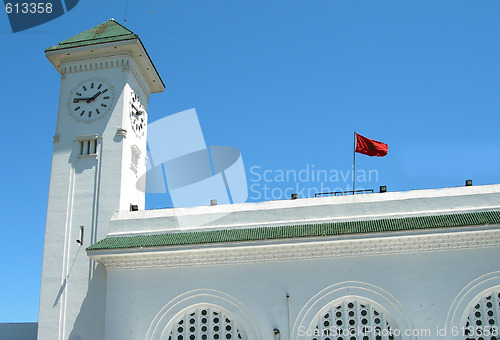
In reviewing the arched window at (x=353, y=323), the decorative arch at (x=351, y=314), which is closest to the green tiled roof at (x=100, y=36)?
the decorative arch at (x=351, y=314)

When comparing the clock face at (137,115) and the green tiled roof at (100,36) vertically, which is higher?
the green tiled roof at (100,36)

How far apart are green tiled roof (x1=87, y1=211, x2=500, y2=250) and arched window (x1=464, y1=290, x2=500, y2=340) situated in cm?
229

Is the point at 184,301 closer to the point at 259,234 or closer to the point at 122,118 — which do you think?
the point at 259,234

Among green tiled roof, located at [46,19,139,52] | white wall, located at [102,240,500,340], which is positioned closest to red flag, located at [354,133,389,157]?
white wall, located at [102,240,500,340]

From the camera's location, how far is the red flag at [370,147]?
21922mm

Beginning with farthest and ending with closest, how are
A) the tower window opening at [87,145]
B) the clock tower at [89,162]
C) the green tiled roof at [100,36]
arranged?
the green tiled roof at [100,36] < the tower window opening at [87,145] < the clock tower at [89,162]

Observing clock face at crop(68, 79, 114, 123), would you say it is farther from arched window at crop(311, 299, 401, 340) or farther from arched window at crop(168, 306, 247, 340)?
arched window at crop(311, 299, 401, 340)

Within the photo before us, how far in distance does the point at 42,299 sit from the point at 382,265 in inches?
453

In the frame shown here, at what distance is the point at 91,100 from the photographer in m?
23.2

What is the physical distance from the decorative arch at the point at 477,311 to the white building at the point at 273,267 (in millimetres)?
30

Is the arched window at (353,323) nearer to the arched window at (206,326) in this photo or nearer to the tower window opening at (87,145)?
the arched window at (206,326)

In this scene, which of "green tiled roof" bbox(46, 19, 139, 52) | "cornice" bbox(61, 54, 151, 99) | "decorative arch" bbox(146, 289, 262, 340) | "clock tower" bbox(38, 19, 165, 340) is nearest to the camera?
"decorative arch" bbox(146, 289, 262, 340)

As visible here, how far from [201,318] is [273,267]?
9.18 ft

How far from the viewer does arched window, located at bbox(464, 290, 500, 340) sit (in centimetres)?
1720
